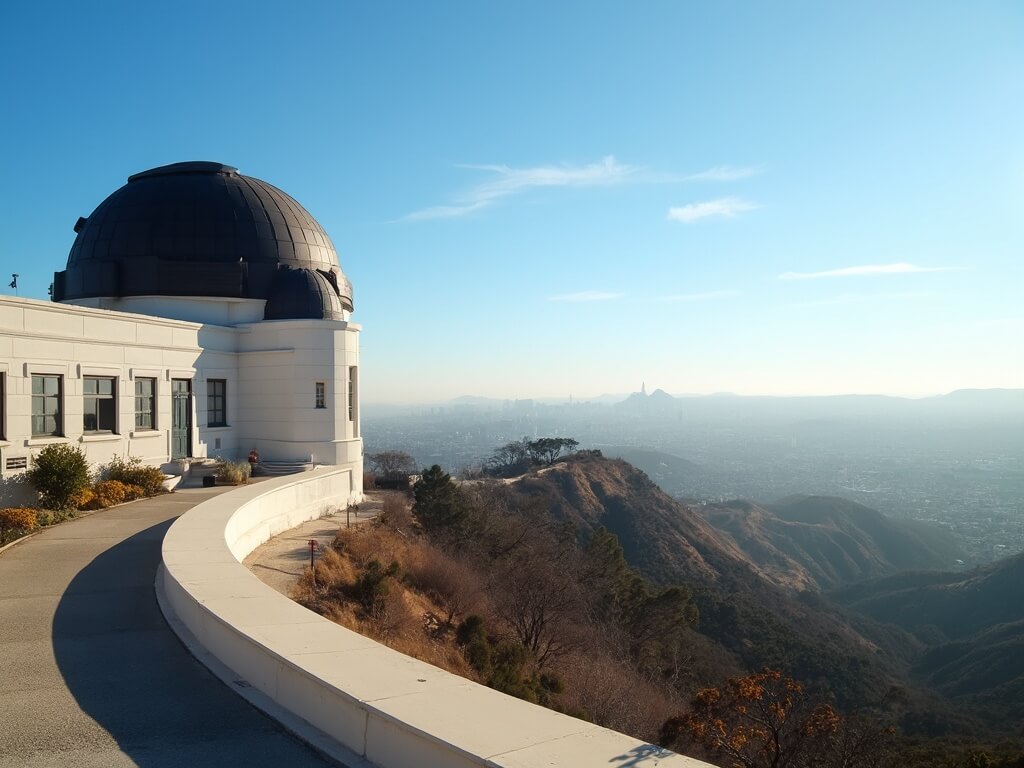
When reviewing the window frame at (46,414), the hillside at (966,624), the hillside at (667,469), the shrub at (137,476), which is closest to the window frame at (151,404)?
the shrub at (137,476)

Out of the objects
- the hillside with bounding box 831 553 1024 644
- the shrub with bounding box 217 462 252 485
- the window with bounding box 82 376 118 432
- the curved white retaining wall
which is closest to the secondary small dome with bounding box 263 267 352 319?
the shrub with bounding box 217 462 252 485

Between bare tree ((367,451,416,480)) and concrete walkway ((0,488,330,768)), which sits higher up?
concrete walkway ((0,488,330,768))

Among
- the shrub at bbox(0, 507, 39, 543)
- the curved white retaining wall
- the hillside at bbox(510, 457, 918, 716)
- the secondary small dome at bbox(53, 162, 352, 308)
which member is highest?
the secondary small dome at bbox(53, 162, 352, 308)

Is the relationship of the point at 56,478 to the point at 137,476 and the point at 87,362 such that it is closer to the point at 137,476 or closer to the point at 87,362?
the point at 137,476

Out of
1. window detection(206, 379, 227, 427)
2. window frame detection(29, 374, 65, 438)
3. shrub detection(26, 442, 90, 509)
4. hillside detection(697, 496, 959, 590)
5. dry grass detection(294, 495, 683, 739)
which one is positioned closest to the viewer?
dry grass detection(294, 495, 683, 739)

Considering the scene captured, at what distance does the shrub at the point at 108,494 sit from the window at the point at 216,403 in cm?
451

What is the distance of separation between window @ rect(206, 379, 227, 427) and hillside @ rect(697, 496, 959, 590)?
5112cm

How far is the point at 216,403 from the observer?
761 inches

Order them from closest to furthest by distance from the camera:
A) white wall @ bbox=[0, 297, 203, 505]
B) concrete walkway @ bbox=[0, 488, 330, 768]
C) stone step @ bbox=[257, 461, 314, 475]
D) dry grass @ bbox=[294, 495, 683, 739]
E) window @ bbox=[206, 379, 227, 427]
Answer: concrete walkway @ bbox=[0, 488, 330, 768] < dry grass @ bbox=[294, 495, 683, 739] < white wall @ bbox=[0, 297, 203, 505] < stone step @ bbox=[257, 461, 314, 475] < window @ bbox=[206, 379, 227, 427]

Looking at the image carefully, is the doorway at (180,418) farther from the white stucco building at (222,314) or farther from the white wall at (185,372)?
the white wall at (185,372)

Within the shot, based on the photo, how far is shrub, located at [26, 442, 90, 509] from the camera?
1286 centimetres

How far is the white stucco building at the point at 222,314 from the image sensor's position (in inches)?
699

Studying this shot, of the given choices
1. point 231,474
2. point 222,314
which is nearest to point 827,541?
point 222,314

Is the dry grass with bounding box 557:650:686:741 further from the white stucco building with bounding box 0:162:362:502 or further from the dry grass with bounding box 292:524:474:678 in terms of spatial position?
the white stucco building with bounding box 0:162:362:502
